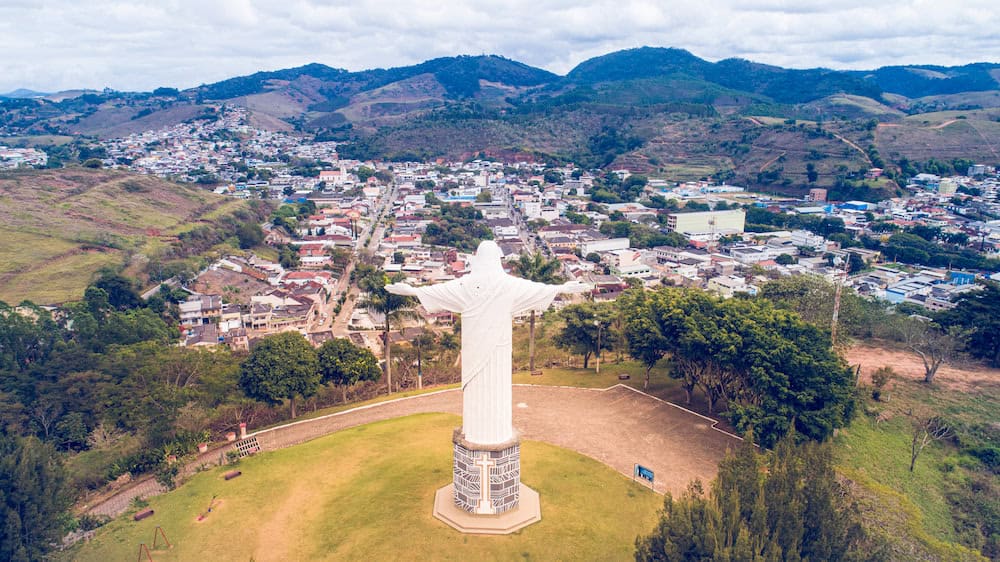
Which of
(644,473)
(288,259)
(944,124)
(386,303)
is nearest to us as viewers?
(644,473)

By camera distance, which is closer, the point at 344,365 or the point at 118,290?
the point at 344,365

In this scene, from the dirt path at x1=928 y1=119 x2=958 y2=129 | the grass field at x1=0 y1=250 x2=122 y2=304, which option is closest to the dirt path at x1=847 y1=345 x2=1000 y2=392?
the grass field at x1=0 y1=250 x2=122 y2=304

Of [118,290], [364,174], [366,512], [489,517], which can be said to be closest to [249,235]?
[118,290]

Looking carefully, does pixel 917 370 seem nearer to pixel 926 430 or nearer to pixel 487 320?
pixel 926 430

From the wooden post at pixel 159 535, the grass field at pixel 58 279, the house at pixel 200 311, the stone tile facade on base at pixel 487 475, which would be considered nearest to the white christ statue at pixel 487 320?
the stone tile facade on base at pixel 487 475

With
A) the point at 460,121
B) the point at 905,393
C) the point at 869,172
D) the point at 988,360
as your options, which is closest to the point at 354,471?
the point at 905,393

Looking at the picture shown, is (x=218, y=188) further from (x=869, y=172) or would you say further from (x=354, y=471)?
(x=869, y=172)
